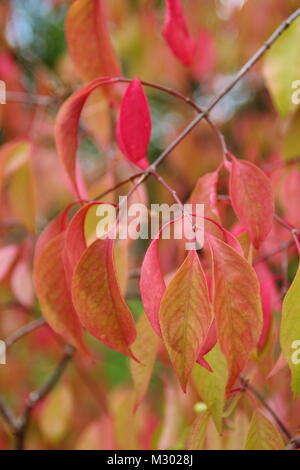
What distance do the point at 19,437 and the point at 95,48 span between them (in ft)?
1.98

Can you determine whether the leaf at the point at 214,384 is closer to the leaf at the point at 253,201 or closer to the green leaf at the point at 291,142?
the leaf at the point at 253,201

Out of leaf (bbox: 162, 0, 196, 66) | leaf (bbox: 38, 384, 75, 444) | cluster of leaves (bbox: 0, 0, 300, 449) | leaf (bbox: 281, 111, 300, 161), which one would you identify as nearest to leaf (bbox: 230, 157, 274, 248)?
cluster of leaves (bbox: 0, 0, 300, 449)

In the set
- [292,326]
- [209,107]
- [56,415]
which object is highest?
[209,107]

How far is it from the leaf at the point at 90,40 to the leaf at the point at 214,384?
35cm

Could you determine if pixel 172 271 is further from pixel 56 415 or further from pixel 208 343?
pixel 56 415

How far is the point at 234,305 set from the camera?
1.48 ft

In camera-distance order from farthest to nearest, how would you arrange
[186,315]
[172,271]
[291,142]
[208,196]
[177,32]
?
[291,142] < [172,271] < [177,32] < [208,196] < [186,315]

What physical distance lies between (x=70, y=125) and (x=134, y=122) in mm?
71

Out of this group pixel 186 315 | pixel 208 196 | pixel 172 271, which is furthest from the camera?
pixel 172 271

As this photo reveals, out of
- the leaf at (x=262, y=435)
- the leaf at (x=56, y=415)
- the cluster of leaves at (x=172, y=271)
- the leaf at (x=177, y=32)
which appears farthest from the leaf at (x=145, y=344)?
the leaf at (x=56, y=415)

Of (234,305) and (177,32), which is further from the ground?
(177,32)

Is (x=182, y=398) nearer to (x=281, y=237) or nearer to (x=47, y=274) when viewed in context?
(x=281, y=237)

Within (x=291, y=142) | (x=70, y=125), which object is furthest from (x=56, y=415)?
(x=70, y=125)

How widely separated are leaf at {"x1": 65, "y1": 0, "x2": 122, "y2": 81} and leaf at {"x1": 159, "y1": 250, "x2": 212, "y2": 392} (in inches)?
13.7
